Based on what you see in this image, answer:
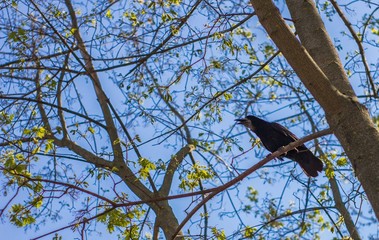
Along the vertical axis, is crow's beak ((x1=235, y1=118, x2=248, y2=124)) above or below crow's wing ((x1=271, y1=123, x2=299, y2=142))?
above

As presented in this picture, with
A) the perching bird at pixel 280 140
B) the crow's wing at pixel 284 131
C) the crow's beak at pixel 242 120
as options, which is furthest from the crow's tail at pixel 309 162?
the crow's beak at pixel 242 120

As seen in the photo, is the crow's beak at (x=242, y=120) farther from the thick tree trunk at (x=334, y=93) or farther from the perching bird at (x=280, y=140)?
the thick tree trunk at (x=334, y=93)

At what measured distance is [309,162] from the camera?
634 centimetres

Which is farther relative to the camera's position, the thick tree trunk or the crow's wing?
the crow's wing

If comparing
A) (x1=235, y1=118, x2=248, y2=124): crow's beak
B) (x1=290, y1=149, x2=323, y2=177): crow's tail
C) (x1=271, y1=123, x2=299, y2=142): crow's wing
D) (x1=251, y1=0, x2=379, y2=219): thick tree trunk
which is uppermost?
(x1=235, y1=118, x2=248, y2=124): crow's beak

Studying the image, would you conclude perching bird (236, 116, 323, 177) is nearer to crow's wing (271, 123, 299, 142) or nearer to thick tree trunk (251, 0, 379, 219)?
crow's wing (271, 123, 299, 142)

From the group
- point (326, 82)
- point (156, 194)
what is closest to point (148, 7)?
point (156, 194)

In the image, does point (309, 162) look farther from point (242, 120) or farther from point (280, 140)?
point (242, 120)

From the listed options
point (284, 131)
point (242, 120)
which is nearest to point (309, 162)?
point (284, 131)

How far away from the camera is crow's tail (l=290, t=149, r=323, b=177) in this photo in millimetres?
6301

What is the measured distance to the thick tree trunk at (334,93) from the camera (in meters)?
3.02

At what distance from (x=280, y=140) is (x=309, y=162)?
78cm

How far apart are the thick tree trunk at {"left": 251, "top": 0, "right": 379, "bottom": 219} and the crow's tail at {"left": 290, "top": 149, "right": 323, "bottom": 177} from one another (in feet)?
8.31

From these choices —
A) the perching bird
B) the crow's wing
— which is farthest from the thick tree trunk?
the crow's wing
